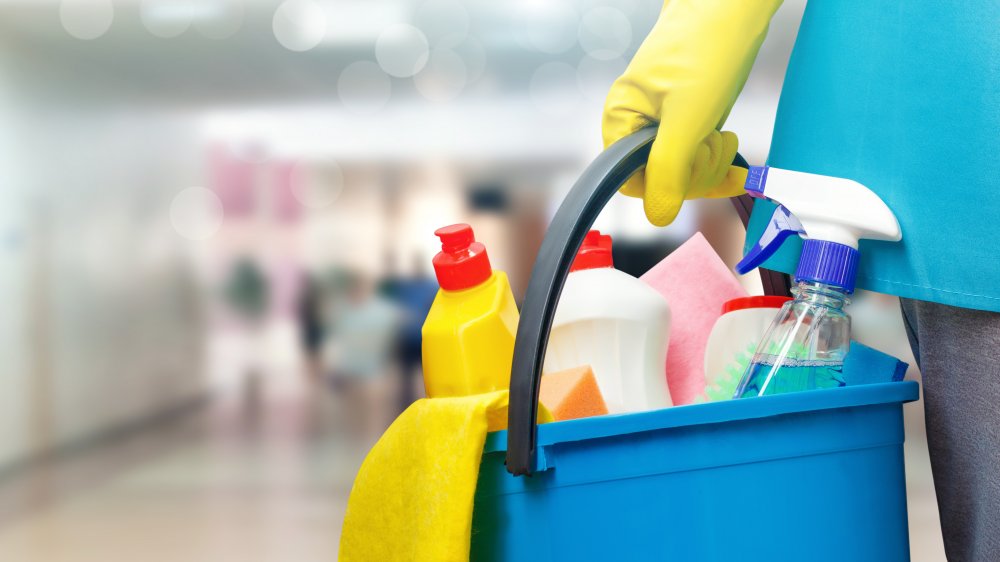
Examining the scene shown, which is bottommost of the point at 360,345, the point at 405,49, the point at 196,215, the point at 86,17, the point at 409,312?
the point at 360,345

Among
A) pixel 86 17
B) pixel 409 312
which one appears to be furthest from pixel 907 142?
pixel 86 17

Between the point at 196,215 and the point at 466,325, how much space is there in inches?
96.8

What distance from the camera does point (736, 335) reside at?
1.94ft

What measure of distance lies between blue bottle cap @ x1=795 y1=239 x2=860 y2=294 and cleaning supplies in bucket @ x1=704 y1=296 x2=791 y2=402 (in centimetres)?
12

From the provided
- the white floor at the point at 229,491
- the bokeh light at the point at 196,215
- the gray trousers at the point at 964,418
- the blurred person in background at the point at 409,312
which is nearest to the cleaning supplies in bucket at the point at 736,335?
the gray trousers at the point at 964,418

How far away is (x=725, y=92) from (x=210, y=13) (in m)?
2.52

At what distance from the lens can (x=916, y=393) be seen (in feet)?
1.55

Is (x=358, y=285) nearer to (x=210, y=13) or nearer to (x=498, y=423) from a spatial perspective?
(x=210, y=13)

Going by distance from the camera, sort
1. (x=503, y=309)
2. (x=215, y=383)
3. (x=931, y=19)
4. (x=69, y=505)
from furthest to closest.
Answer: (x=215, y=383), (x=69, y=505), (x=503, y=309), (x=931, y=19)

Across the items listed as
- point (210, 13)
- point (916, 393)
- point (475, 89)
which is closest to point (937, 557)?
point (916, 393)

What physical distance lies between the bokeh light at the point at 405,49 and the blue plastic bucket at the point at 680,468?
2203mm

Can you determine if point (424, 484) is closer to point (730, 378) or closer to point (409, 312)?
point (730, 378)

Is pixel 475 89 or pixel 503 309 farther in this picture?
pixel 475 89

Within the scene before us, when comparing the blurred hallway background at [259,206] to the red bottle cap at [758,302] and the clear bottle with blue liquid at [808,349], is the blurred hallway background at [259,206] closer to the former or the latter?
the red bottle cap at [758,302]
